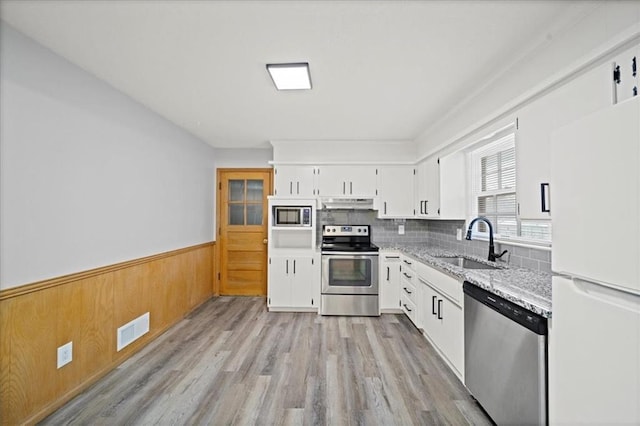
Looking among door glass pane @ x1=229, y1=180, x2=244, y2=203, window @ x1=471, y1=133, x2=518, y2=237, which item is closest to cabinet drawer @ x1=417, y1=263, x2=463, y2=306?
window @ x1=471, y1=133, x2=518, y2=237

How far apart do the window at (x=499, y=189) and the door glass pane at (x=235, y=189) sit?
133 inches

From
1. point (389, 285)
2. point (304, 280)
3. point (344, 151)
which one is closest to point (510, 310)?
point (389, 285)

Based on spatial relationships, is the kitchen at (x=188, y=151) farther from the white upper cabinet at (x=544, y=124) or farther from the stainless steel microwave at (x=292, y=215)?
the stainless steel microwave at (x=292, y=215)

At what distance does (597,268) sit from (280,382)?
2169 mm

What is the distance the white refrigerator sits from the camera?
896mm

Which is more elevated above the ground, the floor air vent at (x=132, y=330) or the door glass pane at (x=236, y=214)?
the door glass pane at (x=236, y=214)

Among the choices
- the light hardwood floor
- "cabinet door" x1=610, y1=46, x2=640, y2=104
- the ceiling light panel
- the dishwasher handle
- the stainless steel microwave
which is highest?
the ceiling light panel

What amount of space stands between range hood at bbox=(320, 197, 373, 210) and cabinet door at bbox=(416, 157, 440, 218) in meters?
0.69

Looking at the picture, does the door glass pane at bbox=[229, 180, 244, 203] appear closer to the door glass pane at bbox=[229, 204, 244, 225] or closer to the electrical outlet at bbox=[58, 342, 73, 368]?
the door glass pane at bbox=[229, 204, 244, 225]

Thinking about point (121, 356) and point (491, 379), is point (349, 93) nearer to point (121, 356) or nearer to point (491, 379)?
point (491, 379)

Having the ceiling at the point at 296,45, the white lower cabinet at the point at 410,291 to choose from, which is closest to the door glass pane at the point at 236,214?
the ceiling at the point at 296,45

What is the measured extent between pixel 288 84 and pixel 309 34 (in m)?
0.69

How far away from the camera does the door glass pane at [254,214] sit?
4.84m

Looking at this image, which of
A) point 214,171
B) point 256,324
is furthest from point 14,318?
point 214,171
